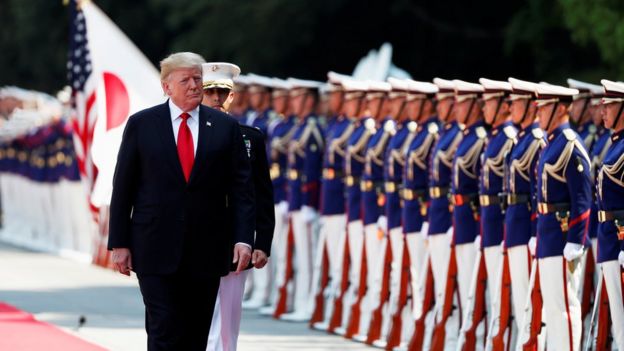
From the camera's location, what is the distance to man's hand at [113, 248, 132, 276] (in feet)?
28.5

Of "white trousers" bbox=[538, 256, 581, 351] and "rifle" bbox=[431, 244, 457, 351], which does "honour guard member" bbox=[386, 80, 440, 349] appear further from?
"white trousers" bbox=[538, 256, 581, 351]

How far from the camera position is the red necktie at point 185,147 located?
873 cm

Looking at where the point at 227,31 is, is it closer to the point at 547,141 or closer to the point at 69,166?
the point at 69,166

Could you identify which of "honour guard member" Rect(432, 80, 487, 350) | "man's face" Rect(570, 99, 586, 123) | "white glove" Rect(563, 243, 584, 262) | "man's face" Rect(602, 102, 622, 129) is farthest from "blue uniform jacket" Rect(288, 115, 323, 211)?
"man's face" Rect(602, 102, 622, 129)

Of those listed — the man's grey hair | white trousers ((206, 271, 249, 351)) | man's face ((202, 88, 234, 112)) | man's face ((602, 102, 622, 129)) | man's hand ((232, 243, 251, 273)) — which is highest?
man's face ((602, 102, 622, 129))

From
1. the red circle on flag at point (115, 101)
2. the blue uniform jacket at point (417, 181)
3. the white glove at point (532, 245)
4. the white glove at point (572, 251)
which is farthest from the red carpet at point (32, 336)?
the white glove at point (572, 251)

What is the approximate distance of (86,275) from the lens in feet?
68.9

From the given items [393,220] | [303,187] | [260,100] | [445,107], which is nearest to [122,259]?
[445,107]

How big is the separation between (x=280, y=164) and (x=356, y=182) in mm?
2132

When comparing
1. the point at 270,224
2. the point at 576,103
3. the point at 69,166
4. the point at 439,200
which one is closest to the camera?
the point at 270,224

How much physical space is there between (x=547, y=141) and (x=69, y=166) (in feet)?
48.7

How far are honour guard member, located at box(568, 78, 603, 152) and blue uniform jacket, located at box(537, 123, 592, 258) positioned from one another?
8.38 ft

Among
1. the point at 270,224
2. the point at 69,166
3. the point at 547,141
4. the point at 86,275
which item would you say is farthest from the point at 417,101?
the point at 69,166

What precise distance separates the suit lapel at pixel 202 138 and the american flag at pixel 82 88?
6894 mm
